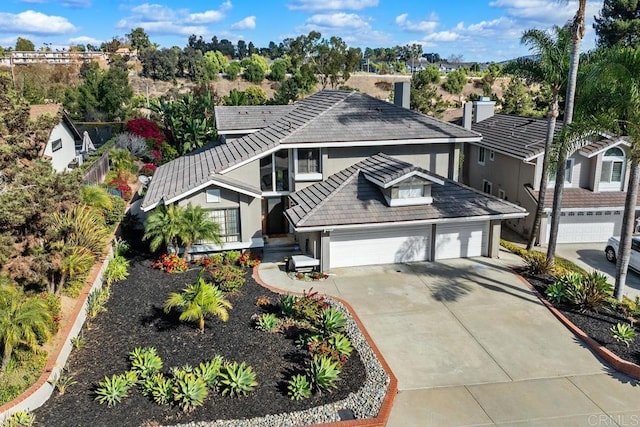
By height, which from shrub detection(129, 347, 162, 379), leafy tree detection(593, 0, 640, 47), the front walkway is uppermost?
leafy tree detection(593, 0, 640, 47)

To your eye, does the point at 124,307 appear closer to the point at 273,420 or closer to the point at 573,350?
the point at 273,420

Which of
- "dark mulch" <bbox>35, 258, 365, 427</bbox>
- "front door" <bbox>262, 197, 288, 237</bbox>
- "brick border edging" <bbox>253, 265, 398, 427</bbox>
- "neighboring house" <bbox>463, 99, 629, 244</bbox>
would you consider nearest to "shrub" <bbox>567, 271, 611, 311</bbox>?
"neighboring house" <bbox>463, 99, 629, 244</bbox>

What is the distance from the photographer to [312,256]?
19.8 meters

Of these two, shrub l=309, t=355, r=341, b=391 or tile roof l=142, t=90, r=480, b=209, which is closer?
shrub l=309, t=355, r=341, b=391

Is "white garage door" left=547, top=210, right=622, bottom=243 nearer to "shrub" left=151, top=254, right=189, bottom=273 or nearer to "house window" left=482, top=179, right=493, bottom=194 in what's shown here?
"house window" left=482, top=179, right=493, bottom=194

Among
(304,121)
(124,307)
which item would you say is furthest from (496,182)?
(124,307)

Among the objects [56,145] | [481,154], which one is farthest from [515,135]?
[56,145]

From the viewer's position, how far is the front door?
74.2ft

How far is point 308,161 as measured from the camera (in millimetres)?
22312

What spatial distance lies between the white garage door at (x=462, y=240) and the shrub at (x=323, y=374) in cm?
1012

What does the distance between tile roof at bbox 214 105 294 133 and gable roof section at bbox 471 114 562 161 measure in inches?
453

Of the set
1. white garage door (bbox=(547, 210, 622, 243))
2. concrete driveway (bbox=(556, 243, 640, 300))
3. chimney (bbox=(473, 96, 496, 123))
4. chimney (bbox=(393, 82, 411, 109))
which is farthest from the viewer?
chimney (bbox=(473, 96, 496, 123))

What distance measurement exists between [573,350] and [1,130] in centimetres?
1644

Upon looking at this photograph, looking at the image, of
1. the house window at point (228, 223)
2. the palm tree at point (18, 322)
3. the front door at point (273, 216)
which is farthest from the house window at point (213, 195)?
the palm tree at point (18, 322)
